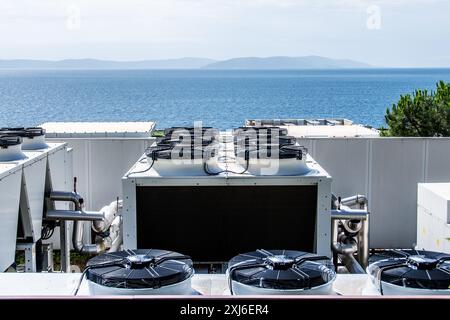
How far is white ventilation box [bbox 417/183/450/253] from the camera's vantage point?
263 inches

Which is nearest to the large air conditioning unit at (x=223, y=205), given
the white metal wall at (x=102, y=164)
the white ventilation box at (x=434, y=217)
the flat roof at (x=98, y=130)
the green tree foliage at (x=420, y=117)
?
the white ventilation box at (x=434, y=217)

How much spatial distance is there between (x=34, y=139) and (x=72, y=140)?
339cm

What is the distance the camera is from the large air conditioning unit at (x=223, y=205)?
17.4 ft

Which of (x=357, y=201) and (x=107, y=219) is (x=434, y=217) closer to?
(x=357, y=201)

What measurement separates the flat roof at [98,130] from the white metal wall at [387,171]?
405 centimetres

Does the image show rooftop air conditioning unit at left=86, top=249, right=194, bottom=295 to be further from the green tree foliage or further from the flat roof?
the green tree foliage

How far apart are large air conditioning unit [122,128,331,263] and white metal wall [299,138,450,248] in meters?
5.91

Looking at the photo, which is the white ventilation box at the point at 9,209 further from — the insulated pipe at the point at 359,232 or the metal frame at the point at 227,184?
the insulated pipe at the point at 359,232

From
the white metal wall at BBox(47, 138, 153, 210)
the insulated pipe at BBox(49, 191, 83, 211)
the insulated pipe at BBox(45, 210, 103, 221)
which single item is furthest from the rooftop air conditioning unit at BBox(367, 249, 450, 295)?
the white metal wall at BBox(47, 138, 153, 210)

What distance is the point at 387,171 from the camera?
1145 centimetres

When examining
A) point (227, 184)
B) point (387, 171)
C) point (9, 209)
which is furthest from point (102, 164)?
point (227, 184)

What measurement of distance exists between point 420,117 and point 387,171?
9.58 metres
